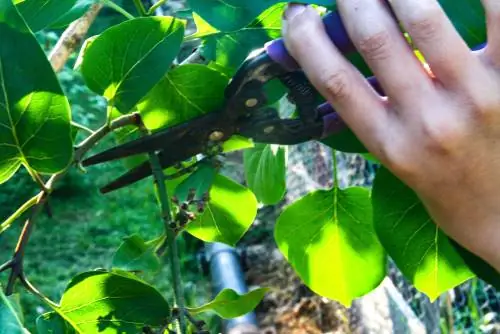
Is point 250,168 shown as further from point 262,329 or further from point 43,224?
point 43,224

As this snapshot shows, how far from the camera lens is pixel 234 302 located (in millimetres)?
528

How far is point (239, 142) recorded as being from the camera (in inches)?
20.1

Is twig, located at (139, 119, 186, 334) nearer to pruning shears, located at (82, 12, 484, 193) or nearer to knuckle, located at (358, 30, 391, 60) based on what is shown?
pruning shears, located at (82, 12, 484, 193)

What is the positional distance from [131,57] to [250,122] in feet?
0.28

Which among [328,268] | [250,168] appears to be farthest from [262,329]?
[328,268]

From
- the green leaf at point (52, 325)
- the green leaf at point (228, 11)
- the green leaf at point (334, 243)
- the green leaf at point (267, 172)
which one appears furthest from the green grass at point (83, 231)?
the green leaf at point (228, 11)

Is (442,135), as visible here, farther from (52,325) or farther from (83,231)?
(83,231)

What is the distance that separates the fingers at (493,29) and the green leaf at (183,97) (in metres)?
0.18

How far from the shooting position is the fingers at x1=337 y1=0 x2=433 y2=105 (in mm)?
342

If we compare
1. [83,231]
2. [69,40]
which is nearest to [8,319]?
[69,40]

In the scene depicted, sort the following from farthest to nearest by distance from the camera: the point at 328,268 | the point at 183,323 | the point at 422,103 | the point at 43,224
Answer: the point at 43,224 → the point at 328,268 → the point at 183,323 → the point at 422,103

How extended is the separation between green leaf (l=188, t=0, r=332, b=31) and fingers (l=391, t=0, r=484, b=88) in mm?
99

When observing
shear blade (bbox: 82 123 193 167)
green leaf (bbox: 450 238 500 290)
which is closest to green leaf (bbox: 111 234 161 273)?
shear blade (bbox: 82 123 193 167)

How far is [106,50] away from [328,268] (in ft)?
0.93
